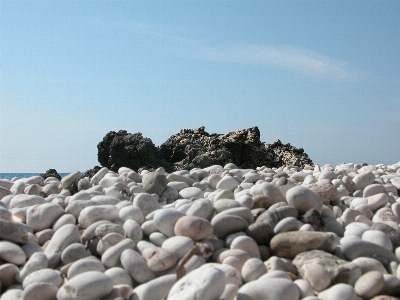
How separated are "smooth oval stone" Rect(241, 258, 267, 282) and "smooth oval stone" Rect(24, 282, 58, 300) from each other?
3.57 ft

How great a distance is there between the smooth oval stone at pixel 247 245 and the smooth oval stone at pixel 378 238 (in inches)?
32.4

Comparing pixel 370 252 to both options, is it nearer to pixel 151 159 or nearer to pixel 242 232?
pixel 242 232

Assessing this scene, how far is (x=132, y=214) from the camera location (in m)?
3.55

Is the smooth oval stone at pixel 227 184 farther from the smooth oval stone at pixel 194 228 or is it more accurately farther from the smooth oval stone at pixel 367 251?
the smooth oval stone at pixel 367 251

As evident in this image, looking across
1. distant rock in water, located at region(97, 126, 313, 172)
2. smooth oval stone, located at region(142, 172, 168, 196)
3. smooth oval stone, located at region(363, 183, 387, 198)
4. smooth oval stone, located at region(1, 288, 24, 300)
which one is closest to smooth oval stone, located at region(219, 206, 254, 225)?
smooth oval stone, located at region(142, 172, 168, 196)

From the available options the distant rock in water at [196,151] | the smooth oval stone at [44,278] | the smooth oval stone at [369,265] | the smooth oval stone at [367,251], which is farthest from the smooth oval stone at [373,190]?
the distant rock in water at [196,151]

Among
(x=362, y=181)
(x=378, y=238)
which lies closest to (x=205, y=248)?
(x=378, y=238)

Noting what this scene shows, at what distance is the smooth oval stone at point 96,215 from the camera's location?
3543 millimetres

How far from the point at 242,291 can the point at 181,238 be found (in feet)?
2.25

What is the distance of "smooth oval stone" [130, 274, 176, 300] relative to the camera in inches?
102

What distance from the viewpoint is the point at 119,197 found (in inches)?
173

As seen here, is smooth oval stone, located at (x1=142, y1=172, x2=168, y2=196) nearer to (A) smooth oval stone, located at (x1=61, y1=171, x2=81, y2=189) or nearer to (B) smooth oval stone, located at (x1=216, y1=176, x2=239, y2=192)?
(B) smooth oval stone, located at (x1=216, y1=176, x2=239, y2=192)

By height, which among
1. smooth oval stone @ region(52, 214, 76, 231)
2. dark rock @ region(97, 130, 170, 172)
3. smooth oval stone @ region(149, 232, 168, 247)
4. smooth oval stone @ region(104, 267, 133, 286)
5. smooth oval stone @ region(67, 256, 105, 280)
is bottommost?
smooth oval stone @ region(104, 267, 133, 286)

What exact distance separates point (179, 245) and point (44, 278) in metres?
0.83
